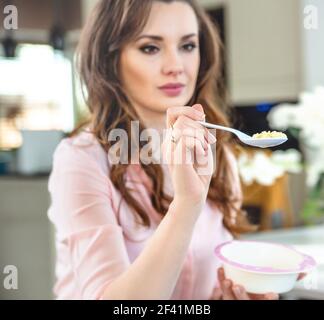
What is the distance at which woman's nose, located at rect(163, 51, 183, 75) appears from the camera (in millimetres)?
617

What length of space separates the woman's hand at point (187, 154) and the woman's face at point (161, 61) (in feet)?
0.16

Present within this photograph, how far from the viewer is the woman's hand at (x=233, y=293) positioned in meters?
0.63

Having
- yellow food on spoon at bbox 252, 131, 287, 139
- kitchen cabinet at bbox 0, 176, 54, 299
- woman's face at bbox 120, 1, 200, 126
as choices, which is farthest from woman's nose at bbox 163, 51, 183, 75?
kitchen cabinet at bbox 0, 176, 54, 299

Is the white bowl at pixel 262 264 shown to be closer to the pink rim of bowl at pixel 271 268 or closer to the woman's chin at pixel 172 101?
the pink rim of bowl at pixel 271 268

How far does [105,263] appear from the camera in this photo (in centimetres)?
58

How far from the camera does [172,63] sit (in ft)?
2.03

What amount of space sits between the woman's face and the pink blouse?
0.08 metres

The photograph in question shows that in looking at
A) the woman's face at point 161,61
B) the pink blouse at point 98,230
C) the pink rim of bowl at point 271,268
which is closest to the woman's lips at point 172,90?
the woman's face at point 161,61

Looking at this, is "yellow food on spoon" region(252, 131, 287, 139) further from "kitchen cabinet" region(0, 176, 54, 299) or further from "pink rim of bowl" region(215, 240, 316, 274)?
"kitchen cabinet" region(0, 176, 54, 299)

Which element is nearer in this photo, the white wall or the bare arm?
the bare arm

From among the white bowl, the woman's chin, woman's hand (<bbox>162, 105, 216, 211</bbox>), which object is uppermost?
the woman's chin

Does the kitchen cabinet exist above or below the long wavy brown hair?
below

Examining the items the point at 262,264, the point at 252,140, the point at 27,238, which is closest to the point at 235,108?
the point at 252,140

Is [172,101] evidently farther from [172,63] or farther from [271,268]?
[271,268]
